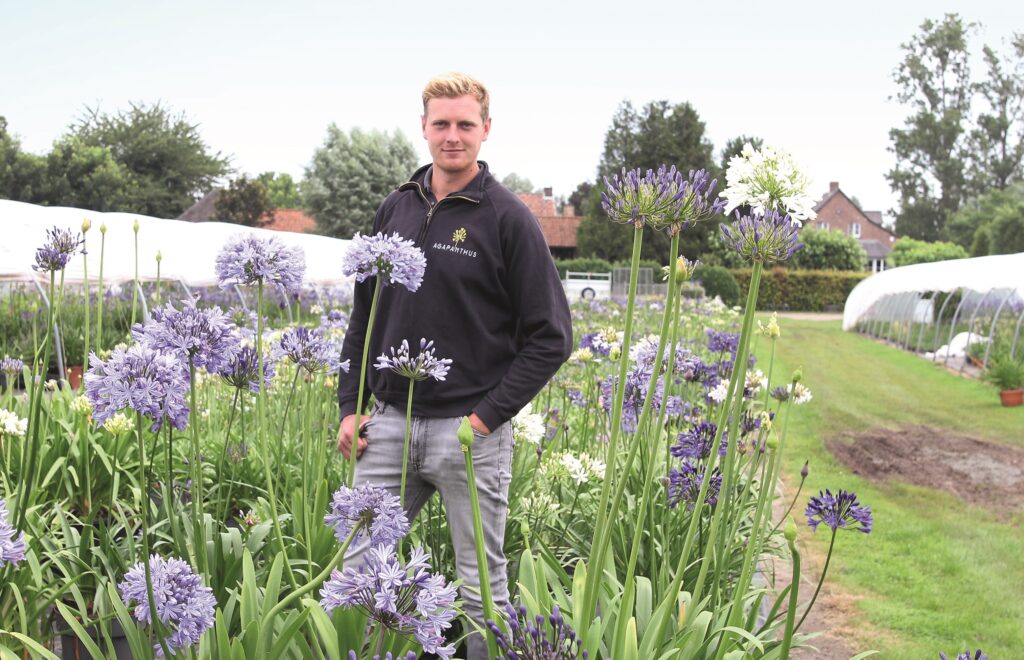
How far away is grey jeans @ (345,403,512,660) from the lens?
112 inches

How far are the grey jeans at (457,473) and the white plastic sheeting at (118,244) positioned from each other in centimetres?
602

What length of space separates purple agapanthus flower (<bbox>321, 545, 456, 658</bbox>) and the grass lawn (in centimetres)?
349

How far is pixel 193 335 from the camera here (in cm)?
220

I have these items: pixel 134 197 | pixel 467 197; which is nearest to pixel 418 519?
pixel 467 197

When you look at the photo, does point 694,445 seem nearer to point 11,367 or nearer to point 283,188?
point 11,367

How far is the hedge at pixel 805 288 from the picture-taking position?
4184cm

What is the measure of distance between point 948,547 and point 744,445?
326 centimetres

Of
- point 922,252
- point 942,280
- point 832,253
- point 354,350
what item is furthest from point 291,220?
point 354,350

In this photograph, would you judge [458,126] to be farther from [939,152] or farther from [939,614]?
[939,152]

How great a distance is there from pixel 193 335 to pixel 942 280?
841 inches

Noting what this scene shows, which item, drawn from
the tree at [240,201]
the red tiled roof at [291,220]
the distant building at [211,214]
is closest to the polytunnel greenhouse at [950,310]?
the tree at [240,201]

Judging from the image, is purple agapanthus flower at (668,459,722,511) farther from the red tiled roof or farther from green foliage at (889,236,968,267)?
green foliage at (889,236,968,267)

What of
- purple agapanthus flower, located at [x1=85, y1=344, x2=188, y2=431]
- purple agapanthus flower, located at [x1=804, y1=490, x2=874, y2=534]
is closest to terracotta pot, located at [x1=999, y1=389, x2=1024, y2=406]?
purple agapanthus flower, located at [x1=804, y1=490, x2=874, y2=534]

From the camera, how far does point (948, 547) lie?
615 centimetres
